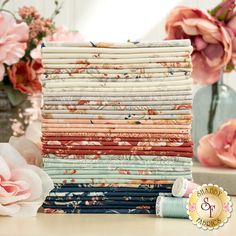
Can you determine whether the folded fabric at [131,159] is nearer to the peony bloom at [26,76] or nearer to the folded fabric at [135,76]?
the folded fabric at [135,76]

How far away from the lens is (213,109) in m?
1.43

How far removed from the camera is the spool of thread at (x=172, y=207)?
924 mm

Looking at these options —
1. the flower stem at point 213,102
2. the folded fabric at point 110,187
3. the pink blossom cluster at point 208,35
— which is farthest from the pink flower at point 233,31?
the folded fabric at point 110,187

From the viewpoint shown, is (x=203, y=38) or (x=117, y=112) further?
(x=203, y=38)

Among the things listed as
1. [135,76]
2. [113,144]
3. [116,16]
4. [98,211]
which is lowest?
[98,211]

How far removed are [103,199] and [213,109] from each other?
54 cm

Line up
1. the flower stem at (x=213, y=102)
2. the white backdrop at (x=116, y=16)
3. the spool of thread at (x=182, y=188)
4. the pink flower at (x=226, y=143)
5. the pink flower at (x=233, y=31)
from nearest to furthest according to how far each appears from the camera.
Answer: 1. the spool of thread at (x=182, y=188)
2. the pink flower at (x=226, y=143)
3. the pink flower at (x=233, y=31)
4. the flower stem at (x=213, y=102)
5. the white backdrop at (x=116, y=16)

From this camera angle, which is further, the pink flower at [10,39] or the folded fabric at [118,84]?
the pink flower at [10,39]

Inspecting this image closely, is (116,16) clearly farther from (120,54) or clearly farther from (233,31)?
(120,54)

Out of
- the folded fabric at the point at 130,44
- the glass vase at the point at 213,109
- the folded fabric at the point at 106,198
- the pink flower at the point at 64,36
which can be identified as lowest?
the folded fabric at the point at 106,198

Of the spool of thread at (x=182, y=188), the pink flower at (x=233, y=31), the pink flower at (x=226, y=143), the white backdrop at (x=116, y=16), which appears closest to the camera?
the spool of thread at (x=182, y=188)

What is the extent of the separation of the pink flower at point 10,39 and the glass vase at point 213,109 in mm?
414

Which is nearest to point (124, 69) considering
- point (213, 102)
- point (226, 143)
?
point (226, 143)

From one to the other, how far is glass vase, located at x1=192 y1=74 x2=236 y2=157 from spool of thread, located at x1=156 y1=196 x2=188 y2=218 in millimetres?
508
